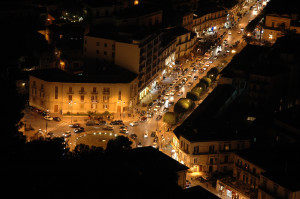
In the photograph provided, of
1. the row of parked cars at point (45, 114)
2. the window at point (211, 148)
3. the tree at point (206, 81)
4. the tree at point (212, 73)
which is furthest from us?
Result: the tree at point (212, 73)

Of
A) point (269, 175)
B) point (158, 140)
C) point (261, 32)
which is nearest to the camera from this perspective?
point (269, 175)

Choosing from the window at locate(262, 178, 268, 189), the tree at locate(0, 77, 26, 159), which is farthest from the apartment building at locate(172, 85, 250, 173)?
the tree at locate(0, 77, 26, 159)

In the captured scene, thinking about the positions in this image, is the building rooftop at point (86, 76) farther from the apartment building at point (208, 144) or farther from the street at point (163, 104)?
the apartment building at point (208, 144)

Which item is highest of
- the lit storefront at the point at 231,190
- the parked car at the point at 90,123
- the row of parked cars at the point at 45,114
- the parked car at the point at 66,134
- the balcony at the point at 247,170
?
the balcony at the point at 247,170

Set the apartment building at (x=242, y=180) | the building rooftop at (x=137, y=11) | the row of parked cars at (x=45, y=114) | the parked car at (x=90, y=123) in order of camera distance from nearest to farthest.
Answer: the apartment building at (x=242, y=180)
the parked car at (x=90, y=123)
the row of parked cars at (x=45, y=114)
the building rooftop at (x=137, y=11)

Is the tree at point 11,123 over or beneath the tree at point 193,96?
over

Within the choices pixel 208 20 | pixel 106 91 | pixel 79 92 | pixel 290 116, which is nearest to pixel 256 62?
pixel 290 116

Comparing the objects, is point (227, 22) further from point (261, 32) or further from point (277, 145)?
point (277, 145)

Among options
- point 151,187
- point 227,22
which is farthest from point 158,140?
point 227,22

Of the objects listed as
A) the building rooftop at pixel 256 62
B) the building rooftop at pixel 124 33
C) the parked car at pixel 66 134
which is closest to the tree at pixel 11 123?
the parked car at pixel 66 134
